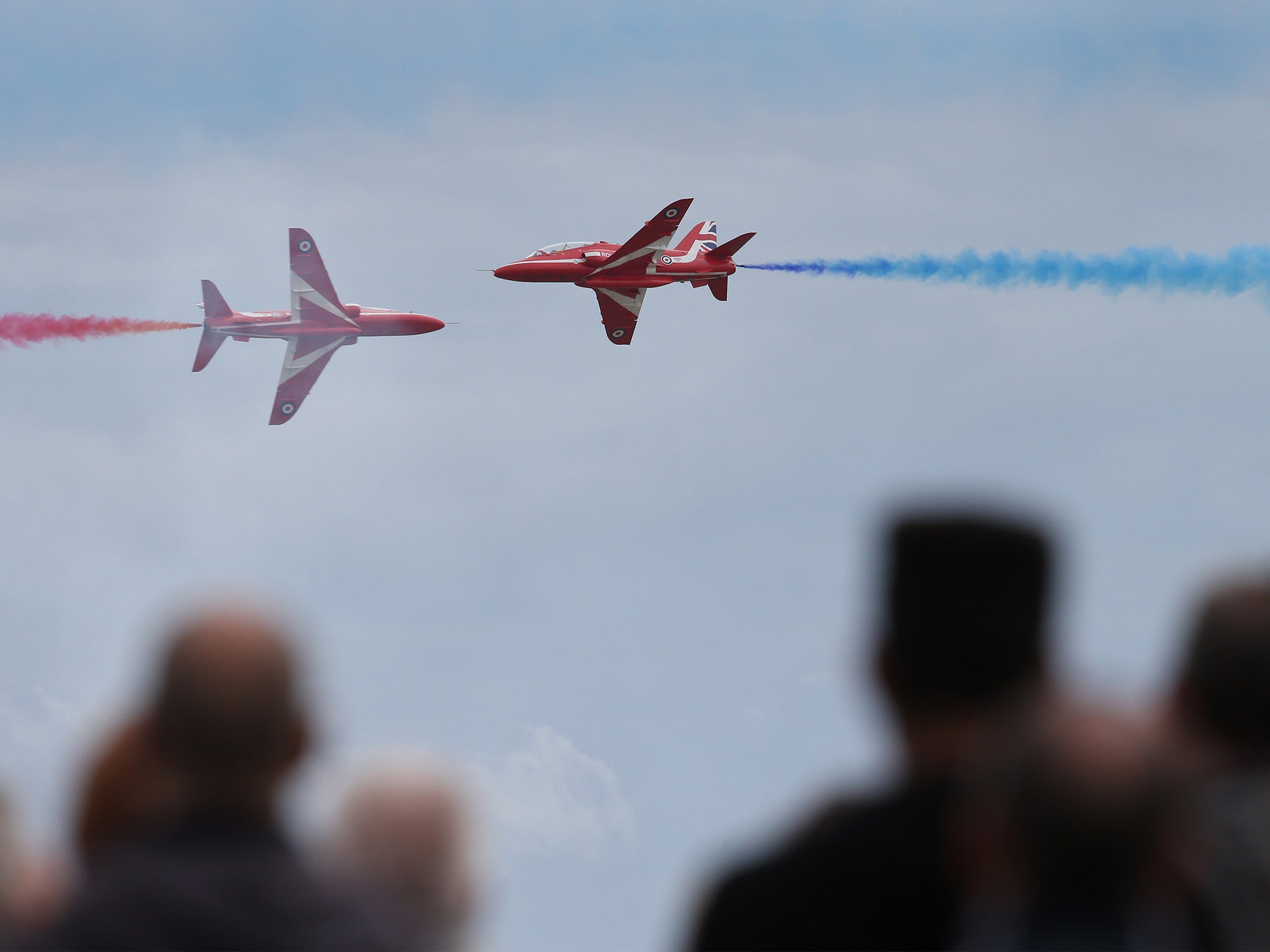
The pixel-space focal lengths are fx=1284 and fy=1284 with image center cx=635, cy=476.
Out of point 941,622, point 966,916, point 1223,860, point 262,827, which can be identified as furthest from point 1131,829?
point 262,827

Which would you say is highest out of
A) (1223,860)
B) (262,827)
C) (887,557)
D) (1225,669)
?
(887,557)

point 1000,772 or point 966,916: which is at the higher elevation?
point 1000,772

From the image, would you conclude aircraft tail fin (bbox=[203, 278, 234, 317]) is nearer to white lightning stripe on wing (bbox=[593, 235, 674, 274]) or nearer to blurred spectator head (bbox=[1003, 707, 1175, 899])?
white lightning stripe on wing (bbox=[593, 235, 674, 274])

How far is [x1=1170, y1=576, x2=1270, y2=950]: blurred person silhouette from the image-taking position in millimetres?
7102

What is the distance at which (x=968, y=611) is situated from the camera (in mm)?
6711

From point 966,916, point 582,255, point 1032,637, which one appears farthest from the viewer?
point 582,255

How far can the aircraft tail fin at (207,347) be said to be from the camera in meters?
67.1

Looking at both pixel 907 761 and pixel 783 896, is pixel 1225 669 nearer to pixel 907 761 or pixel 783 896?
pixel 907 761

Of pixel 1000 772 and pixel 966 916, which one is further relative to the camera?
pixel 966 916

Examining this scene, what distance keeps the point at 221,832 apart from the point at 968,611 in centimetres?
393

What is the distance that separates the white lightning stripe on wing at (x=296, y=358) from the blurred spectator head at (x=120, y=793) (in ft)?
211

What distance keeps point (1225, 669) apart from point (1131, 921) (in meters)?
2.14

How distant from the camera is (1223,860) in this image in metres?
7.16

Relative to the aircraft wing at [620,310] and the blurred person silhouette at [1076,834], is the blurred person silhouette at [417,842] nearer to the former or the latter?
the blurred person silhouette at [1076,834]
